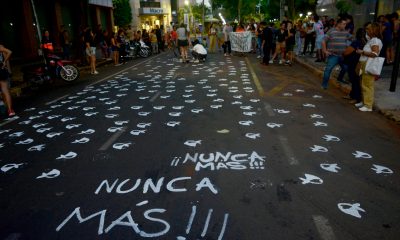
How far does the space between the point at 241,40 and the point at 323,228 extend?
18.9 meters

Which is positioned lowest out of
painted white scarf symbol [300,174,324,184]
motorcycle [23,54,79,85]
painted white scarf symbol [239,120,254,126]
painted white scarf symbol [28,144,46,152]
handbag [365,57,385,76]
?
painted white scarf symbol [28,144,46,152]

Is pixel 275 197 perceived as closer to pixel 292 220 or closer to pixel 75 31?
pixel 292 220

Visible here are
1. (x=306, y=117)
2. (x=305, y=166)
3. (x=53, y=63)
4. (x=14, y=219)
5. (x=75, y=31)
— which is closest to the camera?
(x=14, y=219)

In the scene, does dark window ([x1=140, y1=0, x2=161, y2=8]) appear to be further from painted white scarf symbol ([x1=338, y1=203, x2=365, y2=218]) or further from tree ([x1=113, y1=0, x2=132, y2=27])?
painted white scarf symbol ([x1=338, y1=203, x2=365, y2=218])

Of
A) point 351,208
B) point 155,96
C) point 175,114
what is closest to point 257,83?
point 155,96

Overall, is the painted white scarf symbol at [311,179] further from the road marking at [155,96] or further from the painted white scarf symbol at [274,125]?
the road marking at [155,96]

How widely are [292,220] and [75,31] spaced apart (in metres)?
26.1

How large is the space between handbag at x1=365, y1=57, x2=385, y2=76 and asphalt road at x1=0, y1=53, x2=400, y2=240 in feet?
2.91

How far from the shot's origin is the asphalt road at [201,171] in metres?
3.34

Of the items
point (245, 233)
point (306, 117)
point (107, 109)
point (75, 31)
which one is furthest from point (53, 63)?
point (75, 31)

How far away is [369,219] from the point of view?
3.36 m

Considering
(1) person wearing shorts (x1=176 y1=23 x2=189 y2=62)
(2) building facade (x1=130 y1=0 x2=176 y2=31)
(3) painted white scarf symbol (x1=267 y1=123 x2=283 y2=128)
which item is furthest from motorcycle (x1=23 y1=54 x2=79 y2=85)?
(2) building facade (x1=130 y1=0 x2=176 y2=31)

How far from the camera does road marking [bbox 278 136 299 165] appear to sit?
189 inches

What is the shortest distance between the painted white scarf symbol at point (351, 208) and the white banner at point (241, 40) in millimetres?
18245
